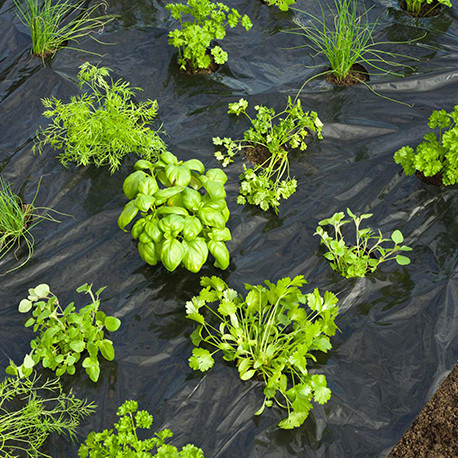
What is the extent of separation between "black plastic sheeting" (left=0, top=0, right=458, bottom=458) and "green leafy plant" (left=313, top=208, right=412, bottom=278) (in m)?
0.06

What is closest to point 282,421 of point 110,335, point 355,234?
point 110,335

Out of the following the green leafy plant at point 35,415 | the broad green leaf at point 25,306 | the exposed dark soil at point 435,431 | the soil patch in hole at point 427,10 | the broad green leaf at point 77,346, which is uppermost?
the broad green leaf at point 25,306

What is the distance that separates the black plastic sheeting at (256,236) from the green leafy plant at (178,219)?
209 millimetres

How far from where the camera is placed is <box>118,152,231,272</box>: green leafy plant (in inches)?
90.4

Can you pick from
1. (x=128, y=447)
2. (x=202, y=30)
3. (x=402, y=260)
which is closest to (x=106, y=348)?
(x=128, y=447)

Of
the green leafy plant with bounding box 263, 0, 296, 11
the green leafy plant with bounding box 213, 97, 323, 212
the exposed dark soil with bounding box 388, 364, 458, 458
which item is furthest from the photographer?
the green leafy plant with bounding box 263, 0, 296, 11

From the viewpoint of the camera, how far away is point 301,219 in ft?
9.04

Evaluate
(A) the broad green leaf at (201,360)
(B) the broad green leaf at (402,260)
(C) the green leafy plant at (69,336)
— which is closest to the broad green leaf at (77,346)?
(C) the green leafy plant at (69,336)

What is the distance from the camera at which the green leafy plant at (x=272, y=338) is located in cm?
203

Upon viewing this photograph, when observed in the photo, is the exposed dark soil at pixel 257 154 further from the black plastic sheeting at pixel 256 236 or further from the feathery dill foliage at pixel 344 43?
the feathery dill foliage at pixel 344 43

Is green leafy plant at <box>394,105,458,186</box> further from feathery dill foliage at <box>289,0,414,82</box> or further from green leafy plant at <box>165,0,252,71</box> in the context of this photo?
green leafy plant at <box>165,0,252,71</box>

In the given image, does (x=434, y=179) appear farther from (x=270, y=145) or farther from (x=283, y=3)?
(x=283, y=3)

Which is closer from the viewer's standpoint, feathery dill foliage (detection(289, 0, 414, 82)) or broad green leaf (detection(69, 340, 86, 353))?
broad green leaf (detection(69, 340, 86, 353))

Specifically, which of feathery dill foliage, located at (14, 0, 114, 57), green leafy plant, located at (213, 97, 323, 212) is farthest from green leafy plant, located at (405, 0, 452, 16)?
feathery dill foliage, located at (14, 0, 114, 57)
